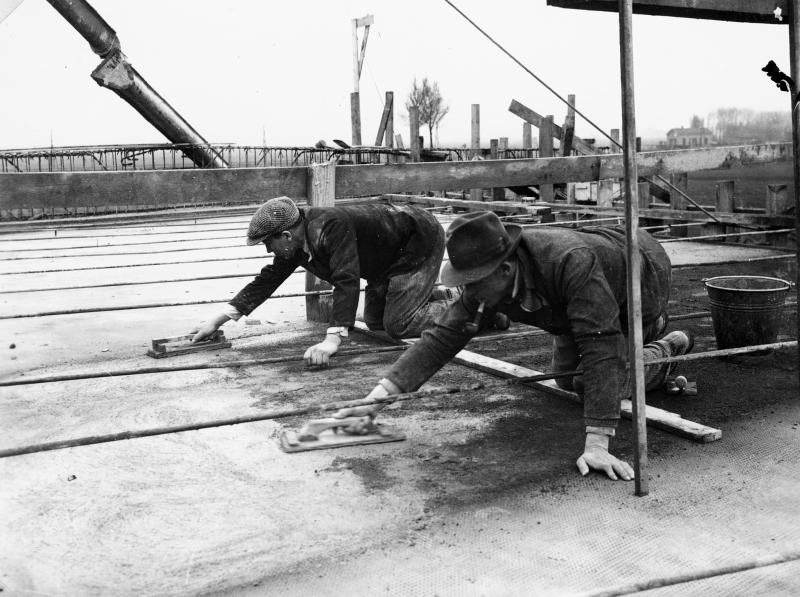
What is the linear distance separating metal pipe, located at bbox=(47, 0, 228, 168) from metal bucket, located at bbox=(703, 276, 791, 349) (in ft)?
39.8

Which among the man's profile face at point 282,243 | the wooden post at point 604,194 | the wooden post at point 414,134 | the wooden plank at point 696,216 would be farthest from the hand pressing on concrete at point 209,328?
the wooden post at point 414,134

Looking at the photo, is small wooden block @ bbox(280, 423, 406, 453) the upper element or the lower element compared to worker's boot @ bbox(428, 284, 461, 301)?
lower

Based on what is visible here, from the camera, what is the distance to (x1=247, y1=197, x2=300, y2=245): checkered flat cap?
5.14m

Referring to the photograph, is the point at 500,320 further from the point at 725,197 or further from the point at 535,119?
the point at 535,119

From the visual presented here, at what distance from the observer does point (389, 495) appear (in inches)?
132

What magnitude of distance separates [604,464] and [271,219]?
2.64 metres

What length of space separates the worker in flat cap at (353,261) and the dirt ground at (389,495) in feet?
1.66

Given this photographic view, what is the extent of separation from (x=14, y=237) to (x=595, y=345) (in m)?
13.4

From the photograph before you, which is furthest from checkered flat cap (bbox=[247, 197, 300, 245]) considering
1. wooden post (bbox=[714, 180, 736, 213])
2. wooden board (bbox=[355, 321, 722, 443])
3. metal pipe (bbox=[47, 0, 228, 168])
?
metal pipe (bbox=[47, 0, 228, 168])

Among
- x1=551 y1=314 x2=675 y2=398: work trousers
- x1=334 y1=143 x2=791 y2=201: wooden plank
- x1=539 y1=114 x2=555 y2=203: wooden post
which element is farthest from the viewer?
x1=539 y1=114 x2=555 y2=203: wooden post

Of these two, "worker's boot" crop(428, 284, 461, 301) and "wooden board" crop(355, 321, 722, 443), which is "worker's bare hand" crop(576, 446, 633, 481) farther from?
"worker's boot" crop(428, 284, 461, 301)

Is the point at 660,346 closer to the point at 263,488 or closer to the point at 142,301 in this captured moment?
the point at 263,488

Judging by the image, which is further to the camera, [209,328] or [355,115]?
[355,115]

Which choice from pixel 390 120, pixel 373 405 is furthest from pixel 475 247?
pixel 390 120
